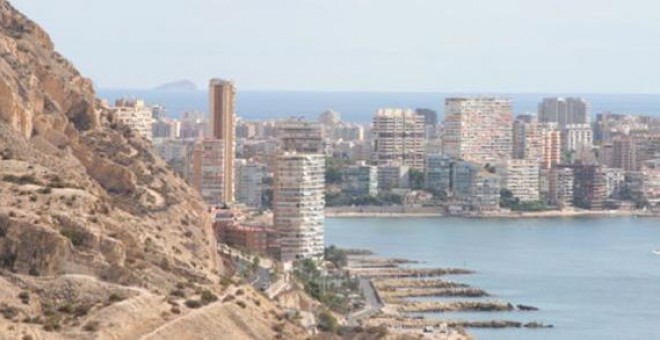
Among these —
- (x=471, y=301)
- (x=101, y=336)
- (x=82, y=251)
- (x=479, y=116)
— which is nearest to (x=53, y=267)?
(x=82, y=251)

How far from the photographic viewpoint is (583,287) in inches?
→ 1713

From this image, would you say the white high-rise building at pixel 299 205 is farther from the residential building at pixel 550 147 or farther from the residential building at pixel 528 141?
the residential building at pixel 528 141

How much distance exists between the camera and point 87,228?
2014 cm

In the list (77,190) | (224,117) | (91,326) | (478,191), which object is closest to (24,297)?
(91,326)

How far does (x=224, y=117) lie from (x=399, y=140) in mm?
19424

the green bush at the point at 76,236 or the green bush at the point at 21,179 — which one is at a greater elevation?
the green bush at the point at 21,179

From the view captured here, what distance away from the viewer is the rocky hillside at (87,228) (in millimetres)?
18438

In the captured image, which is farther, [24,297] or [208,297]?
[208,297]

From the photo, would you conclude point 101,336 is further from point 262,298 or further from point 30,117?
point 30,117

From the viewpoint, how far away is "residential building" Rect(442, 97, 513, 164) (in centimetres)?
7912

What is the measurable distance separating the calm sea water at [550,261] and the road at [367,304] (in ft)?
4.51

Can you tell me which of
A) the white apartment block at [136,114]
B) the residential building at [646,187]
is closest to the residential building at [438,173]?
the residential building at [646,187]

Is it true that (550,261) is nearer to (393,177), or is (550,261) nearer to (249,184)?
(249,184)

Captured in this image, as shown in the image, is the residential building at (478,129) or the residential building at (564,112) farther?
the residential building at (564,112)
